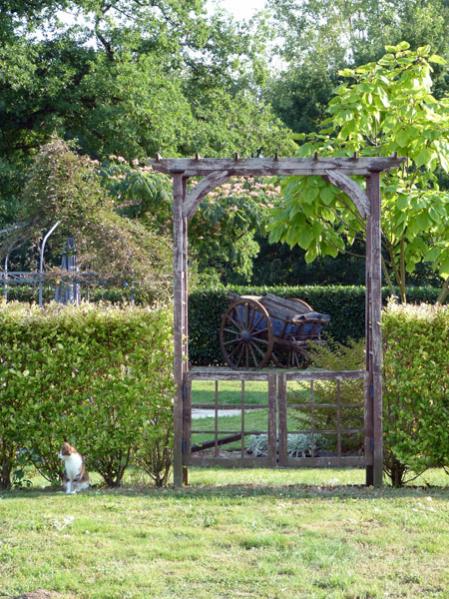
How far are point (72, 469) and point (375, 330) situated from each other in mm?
2634

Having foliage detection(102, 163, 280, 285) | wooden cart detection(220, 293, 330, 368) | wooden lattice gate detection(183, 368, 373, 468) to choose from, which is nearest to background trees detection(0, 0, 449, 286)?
foliage detection(102, 163, 280, 285)

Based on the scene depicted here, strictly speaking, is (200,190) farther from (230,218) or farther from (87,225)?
(230,218)

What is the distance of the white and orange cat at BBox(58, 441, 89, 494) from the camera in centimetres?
763

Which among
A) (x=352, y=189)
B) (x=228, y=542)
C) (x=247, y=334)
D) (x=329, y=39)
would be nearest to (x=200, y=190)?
(x=352, y=189)

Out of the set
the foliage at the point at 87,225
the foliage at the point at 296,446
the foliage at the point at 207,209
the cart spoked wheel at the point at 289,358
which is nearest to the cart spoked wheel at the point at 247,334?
the cart spoked wheel at the point at 289,358

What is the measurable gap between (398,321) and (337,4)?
136 ft

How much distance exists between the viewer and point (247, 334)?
21281 mm

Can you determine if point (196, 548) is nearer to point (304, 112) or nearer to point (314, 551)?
point (314, 551)

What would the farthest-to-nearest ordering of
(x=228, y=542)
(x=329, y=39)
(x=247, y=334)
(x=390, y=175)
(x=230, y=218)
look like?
1. (x=329, y=39)
2. (x=230, y=218)
3. (x=247, y=334)
4. (x=390, y=175)
5. (x=228, y=542)

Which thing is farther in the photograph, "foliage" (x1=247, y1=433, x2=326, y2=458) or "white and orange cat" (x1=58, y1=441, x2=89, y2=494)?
"foliage" (x1=247, y1=433, x2=326, y2=458)

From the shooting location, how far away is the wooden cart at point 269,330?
21031 mm

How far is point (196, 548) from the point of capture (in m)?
5.76

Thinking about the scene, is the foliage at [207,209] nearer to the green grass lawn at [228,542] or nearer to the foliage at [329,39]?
the foliage at [329,39]

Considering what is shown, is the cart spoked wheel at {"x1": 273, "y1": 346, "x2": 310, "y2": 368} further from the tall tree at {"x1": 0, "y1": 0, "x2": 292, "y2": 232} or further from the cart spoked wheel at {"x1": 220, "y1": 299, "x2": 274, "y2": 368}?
the tall tree at {"x1": 0, "y1": 0, "x2": 292, "y2": 232}
